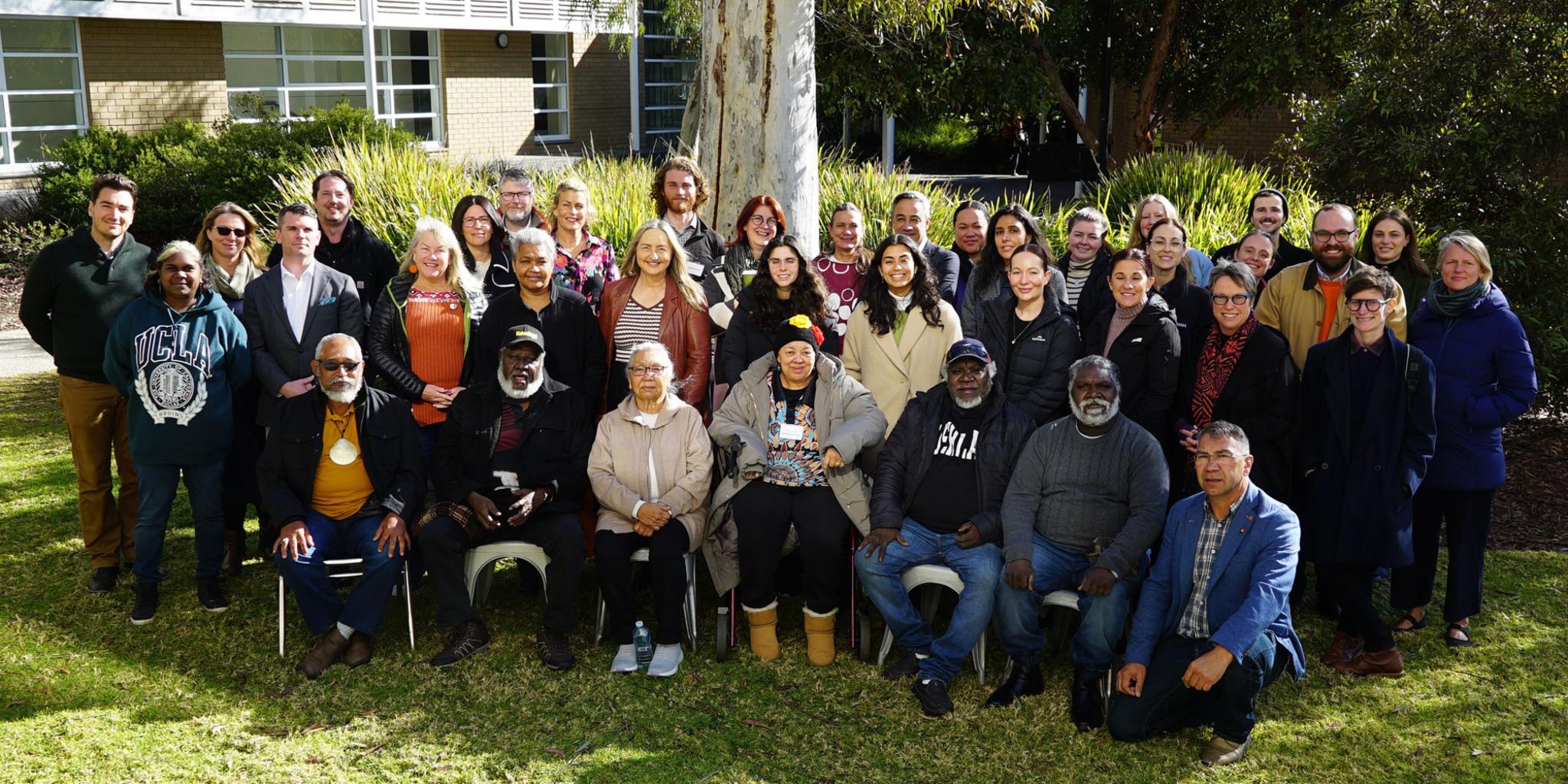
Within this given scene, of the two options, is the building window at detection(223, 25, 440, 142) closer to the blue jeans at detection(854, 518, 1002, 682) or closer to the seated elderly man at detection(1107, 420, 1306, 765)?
the blue jeans at detection(854, 518, 1002, 682)

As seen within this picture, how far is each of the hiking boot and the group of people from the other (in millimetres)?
12

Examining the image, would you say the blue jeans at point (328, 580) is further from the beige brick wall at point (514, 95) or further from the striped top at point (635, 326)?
the beige brick wall at point (514, 95)

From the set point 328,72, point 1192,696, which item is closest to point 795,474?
point 1192,696

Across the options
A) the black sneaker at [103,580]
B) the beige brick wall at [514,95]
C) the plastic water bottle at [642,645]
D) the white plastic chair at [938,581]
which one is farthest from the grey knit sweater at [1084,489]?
the beige brick wall at [514,95]

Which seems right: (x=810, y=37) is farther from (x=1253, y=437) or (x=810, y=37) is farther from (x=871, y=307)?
(x=1253, y=437)

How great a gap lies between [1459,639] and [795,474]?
3.26 m

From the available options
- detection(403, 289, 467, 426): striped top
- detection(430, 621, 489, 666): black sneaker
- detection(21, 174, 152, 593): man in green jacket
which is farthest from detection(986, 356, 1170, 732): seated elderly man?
detection(21, 174, 152, 593): man in green jacket

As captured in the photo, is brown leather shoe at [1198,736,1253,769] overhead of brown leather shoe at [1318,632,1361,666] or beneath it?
beneath

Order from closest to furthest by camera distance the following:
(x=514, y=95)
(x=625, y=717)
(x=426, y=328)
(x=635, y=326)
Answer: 1. (x=625, y=717)
2. (x=426, y=328)
3. (x=635, y=326)
4. (x=514, y=95)

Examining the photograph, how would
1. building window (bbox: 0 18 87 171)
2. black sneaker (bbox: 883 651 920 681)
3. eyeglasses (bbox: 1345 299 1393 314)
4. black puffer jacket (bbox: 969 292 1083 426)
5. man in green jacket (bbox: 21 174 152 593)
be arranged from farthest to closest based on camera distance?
building window (bbox: 0 18 87 171) → man in green jacket (bbox: 21 174 152 593) → black puffer jacket (bbox: 969 292 1083 426) → black sneaker (bbox: 883 651 920 681) → eyeglasses (bbox: 1345 299 1393 314)

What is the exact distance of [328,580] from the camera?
18.9 ft

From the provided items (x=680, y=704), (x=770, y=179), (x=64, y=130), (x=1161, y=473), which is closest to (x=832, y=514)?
(x=680, y=704)

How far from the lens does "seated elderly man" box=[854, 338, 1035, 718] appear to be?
216 inches

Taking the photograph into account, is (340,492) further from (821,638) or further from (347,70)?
(347,70)
